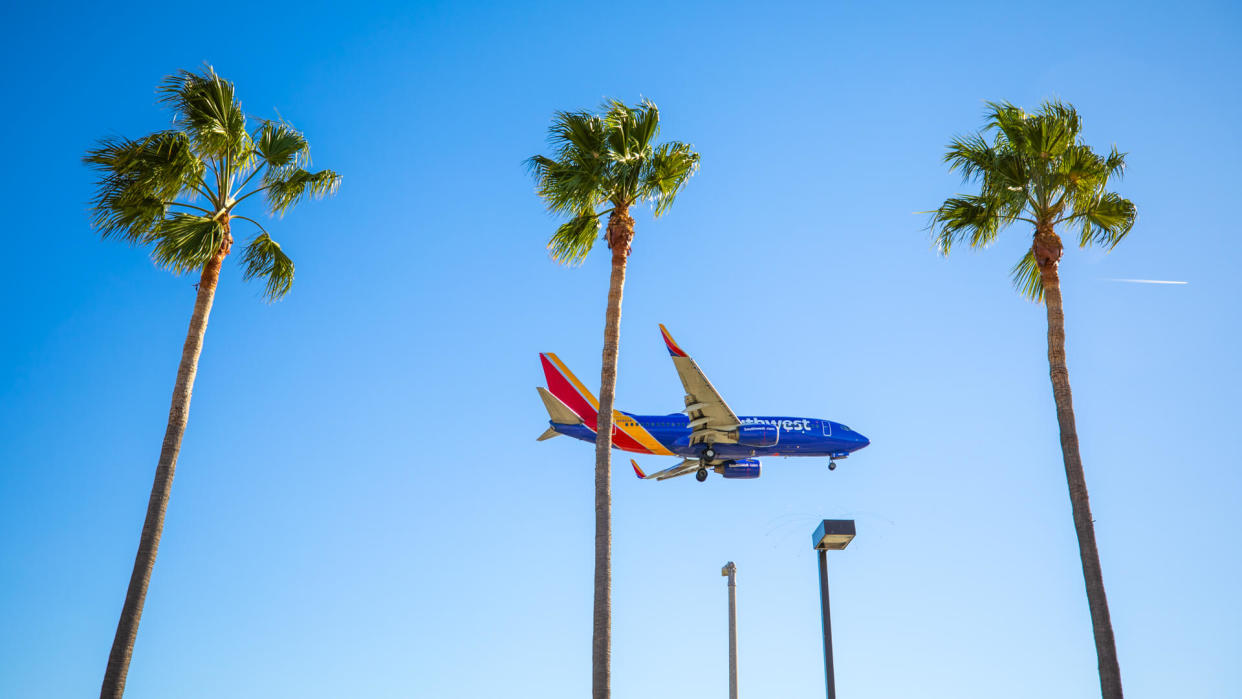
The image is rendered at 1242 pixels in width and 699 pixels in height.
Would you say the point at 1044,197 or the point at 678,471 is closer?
the point at 1044,197

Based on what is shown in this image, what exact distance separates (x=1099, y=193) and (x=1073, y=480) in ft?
20.1

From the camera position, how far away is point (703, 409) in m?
33.2

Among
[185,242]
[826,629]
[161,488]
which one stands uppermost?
[185,242]

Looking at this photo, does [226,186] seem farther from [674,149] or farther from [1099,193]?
[1099,193]

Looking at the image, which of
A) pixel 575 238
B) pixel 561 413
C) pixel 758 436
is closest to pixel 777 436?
pixel 758 436

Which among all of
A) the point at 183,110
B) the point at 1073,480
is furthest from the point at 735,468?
the point at 183,110

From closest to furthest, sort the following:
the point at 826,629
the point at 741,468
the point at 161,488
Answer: the point at 826,629 < the point at 161,488 < the point at 741,468

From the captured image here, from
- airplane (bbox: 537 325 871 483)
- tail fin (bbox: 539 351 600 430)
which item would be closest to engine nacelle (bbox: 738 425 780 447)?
airplane (bbox: 537 325 871 483)

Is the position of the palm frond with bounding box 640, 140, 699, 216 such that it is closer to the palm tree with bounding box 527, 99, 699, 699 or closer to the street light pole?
the palm tree with bounding box 527, 99, 699, 699

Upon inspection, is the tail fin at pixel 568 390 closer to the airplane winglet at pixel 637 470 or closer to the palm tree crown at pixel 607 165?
the airplane winglet at pixel 637 470

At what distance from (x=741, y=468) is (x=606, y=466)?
22515mm

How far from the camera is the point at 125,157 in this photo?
17141mm

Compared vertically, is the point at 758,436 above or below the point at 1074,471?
above

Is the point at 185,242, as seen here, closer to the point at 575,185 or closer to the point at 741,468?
the point at 575,185
